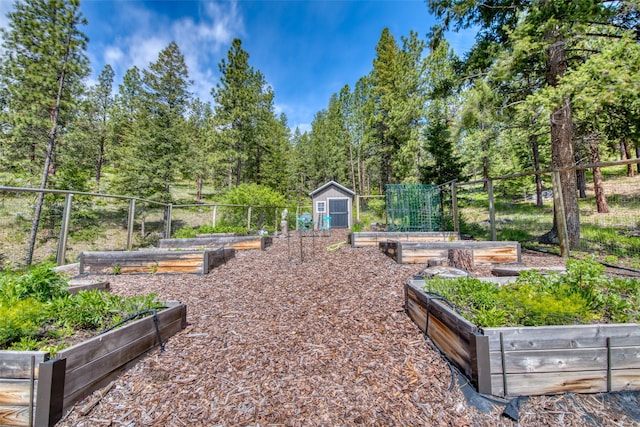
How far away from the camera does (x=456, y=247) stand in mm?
4570

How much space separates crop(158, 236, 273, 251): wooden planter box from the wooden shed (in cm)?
858

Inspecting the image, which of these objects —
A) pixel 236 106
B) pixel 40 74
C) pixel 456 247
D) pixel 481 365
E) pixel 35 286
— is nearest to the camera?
pixel 481 365

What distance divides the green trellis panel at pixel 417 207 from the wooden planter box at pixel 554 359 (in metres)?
6.62

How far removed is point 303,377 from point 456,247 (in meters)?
3.78

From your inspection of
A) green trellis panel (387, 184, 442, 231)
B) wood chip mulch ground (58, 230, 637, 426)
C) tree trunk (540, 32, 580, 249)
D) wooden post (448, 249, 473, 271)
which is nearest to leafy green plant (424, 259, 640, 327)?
wood chip mulch ground (58, 230, 637, 426)

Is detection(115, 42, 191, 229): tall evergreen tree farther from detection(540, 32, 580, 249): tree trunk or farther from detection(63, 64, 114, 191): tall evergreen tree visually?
detection(540, 32, 580, 249): tree trunk

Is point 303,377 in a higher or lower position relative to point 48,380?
lower

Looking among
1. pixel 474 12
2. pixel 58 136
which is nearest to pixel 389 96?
pixel 474 12

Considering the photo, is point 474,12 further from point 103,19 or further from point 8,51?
point 8,51

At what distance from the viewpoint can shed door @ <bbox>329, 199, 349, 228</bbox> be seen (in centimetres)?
1552

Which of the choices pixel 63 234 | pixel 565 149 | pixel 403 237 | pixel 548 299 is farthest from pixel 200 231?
pixel 565 149

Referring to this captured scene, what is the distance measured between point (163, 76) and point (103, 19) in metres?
8.20

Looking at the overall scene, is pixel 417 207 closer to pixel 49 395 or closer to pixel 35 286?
pixel 35 286

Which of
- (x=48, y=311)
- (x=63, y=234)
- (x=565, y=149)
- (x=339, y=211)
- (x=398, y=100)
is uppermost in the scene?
(x=398, y=100)
